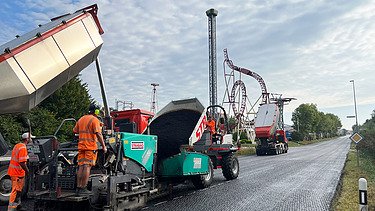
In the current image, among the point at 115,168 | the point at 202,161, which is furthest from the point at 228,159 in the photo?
the point at 115,168

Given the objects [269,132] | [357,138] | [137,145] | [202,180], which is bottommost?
[202,180]

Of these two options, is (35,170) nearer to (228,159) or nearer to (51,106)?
(228,159)

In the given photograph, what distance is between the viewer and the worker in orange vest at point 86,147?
5344mm

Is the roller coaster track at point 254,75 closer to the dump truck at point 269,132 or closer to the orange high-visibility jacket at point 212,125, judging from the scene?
the dump truck at point 269,132

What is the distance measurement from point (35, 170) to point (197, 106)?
4803mm

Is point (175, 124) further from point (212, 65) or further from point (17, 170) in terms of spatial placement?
point (212, 65)

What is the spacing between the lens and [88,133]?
17.9ft

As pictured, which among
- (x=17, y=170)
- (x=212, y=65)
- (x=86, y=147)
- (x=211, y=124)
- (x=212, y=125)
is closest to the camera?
(x=86, y=147)

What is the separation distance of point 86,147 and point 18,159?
75.5 inches

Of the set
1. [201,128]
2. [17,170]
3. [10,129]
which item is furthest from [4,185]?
[10,129]

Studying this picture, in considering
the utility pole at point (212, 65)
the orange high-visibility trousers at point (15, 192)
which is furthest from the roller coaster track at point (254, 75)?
the orange high-visibility trousers at point (15, 192)

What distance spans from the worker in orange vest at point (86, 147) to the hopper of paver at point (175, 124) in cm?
291

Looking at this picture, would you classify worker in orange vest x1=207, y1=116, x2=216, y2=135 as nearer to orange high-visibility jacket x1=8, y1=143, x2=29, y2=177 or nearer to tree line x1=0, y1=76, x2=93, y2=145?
orange high-visibility jacket x1=8, y1=143, x2=29, y2=177

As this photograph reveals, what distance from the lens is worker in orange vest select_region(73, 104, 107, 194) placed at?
534 centimetres
